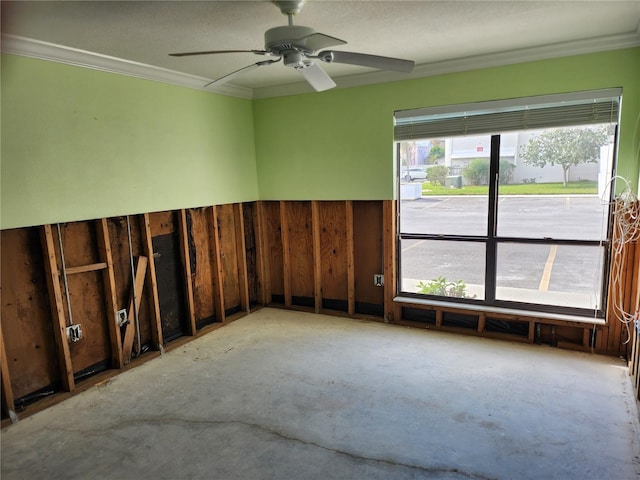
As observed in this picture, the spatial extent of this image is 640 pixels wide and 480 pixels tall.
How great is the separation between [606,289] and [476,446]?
6.93ft

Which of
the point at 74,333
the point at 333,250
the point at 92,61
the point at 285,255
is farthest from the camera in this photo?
the point at 285,255

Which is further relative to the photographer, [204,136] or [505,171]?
[204,136]

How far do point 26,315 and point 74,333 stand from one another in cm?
39

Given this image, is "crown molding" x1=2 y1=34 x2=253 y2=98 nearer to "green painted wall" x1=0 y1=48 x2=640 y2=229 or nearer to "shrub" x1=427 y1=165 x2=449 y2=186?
"green painted wall" x1=0 y1=48 x2=640 y2=229

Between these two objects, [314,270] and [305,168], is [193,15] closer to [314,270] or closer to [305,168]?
[305,168]

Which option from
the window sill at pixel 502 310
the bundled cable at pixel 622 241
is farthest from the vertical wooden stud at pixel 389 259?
the bundled cable at pixel 622 241

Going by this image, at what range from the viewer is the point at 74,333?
10.9 ft

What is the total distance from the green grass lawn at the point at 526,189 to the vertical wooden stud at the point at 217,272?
2352 millimetres

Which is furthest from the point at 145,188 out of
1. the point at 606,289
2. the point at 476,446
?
the point at 606,289

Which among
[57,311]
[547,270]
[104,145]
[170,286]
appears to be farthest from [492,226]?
[57,311]

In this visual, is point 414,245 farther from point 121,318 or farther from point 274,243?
point 121,318

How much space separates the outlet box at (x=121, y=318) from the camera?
362cm

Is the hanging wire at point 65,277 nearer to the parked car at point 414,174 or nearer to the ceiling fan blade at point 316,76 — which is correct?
the ceiling fan blade at point 316,76

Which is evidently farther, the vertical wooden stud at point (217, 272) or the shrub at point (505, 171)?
the vertical wooden stud at point (217, 272)
